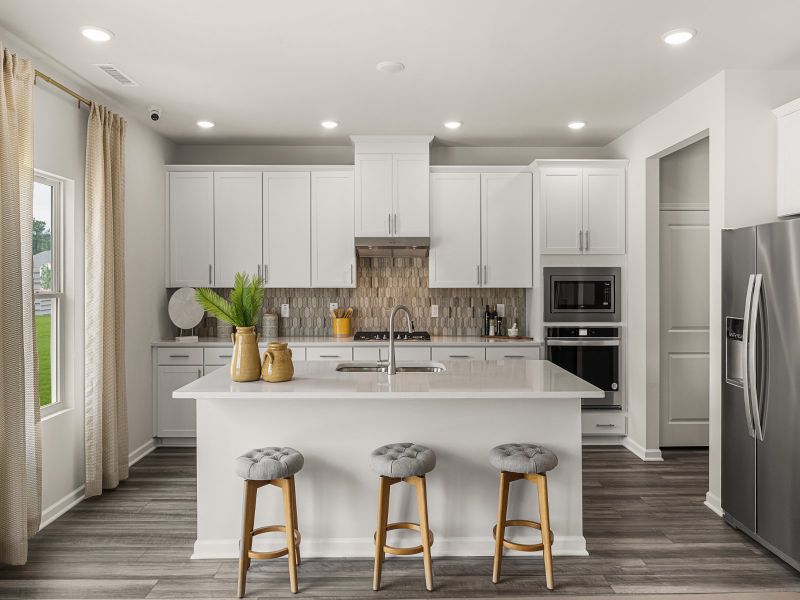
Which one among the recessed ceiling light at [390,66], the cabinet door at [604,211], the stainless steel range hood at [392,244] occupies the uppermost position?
the recessed ceiling light at [390,66]

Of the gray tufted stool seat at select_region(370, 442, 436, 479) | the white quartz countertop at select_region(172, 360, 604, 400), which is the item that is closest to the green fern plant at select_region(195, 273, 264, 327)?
the white quartz countertop at select_region(172, 360, 604, 400)

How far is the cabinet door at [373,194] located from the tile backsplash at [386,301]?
0.50 metres

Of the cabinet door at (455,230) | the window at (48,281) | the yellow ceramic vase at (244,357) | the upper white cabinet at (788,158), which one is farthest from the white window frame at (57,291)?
the upper white cabinet at (788,158)

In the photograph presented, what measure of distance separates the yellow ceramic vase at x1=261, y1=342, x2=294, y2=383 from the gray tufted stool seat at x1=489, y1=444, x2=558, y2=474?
3.67ft

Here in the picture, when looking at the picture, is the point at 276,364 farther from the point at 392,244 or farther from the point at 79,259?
the point at 392,244

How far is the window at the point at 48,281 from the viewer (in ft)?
12.1

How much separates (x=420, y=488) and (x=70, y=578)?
1733 mm

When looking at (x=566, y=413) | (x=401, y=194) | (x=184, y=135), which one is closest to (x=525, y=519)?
(x=566, y=413)

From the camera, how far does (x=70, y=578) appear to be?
2.85 metres

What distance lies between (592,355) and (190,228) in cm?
375

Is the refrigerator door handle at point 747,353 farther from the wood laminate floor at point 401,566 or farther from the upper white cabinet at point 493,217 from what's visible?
the upper white cabinet at point 493,217

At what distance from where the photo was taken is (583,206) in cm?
521

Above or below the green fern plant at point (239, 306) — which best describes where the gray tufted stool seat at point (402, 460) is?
below

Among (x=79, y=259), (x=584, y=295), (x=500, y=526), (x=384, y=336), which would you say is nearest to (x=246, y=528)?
(x=500, y=526)
